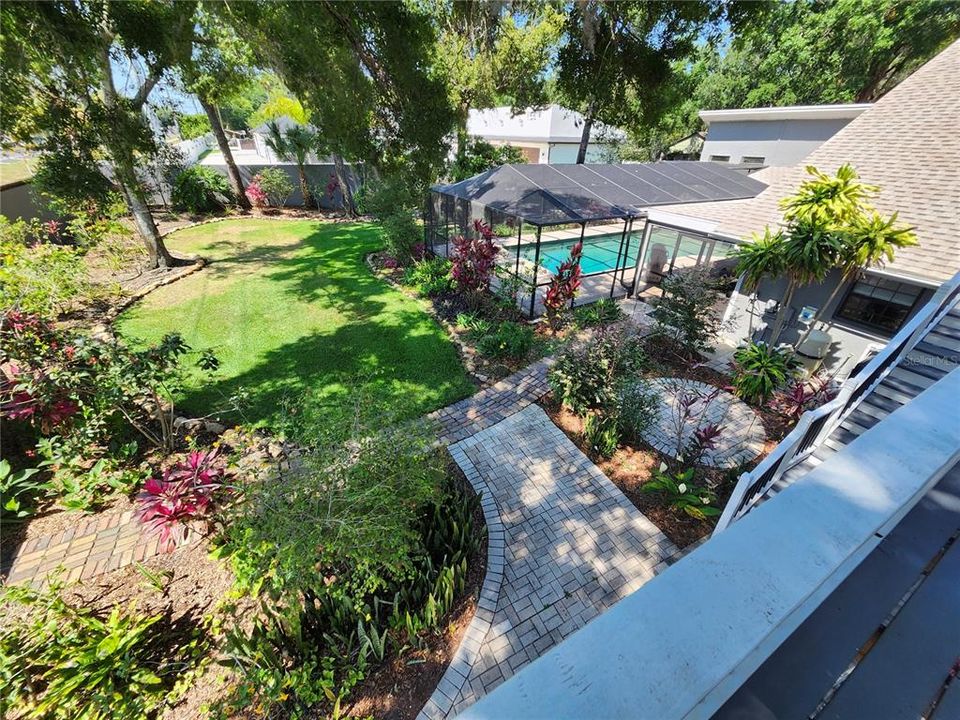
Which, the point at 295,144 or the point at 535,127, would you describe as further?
the point at 535,127

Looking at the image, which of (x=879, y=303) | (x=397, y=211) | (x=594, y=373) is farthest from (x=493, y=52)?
(x=879, y=303)

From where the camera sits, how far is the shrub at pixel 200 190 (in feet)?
57.7

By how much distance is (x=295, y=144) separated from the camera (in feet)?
62.3

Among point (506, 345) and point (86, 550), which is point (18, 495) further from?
point (506, 345)

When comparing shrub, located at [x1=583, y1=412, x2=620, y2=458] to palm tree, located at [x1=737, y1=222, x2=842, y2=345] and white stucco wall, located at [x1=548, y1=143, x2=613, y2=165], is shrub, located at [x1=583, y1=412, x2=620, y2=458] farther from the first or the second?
white stucco wall, located at [x1=548, y1=143, x2=613, y2=165]

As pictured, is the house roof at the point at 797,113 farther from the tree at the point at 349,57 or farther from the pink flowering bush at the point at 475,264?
the tree at the point at 349,57

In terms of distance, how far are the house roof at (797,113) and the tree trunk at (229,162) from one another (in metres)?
22.4

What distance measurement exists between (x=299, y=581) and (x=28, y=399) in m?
4.50

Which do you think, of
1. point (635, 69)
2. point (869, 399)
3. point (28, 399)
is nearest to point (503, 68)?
point (635, 69)

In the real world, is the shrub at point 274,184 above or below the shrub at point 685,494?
above

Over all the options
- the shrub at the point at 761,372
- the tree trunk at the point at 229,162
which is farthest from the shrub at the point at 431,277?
the tree trunk at the point at 229,162

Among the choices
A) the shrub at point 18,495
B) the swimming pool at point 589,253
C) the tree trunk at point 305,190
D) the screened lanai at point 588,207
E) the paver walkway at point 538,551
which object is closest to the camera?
the paver walkway at point 538,551

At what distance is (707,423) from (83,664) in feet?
26.7

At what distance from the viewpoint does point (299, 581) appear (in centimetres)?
312
